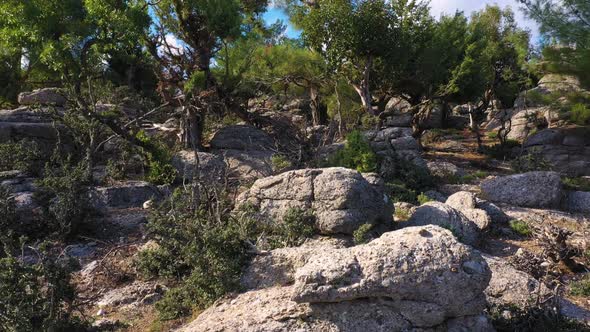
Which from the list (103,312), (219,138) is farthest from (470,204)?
(219,138)

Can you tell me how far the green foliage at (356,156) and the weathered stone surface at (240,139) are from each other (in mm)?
3471

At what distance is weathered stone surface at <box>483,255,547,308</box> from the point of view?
6781 millimetres

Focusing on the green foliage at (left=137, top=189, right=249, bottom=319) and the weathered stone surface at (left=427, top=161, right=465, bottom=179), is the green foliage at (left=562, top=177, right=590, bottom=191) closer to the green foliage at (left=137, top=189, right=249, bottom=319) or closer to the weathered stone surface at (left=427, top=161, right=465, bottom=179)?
the weathered stone surface at (left=427, top=161, right=465, bottom=179)

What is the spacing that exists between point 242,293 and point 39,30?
13396 millimetres

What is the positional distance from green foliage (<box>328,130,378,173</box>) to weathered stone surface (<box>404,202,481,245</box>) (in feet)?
11.4

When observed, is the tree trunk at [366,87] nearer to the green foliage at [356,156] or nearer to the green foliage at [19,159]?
the green foliage at [356,156]

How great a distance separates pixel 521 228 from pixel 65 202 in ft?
28.7

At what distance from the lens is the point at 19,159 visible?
40.9 ft

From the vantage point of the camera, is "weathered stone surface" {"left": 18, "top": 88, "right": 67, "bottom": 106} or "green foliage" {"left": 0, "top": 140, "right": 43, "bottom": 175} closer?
"green foliage" {"left": 0, "top": 140, "right": 43, "bottom": 175}

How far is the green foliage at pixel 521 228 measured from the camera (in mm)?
10641

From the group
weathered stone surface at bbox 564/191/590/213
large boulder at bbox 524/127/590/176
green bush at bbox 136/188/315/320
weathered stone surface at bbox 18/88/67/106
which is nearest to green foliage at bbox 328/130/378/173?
weathered stone surface at bbox 564/191/590/213

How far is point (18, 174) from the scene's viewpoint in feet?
39.3

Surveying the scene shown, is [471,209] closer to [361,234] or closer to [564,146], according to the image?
[361,234]

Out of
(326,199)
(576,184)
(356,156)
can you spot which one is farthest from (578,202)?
(326,199)
